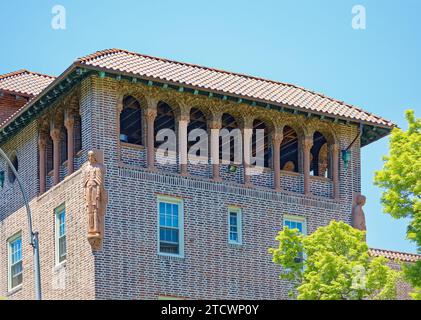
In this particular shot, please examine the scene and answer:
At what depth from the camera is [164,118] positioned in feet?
185

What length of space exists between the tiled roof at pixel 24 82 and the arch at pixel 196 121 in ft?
27.9

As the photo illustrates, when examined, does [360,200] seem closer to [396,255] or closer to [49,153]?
[396,255]

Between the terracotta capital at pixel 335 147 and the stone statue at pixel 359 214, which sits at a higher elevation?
the terracotta capital at pixel 335 147

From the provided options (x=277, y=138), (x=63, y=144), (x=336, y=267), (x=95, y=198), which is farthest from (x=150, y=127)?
(x=336, y=267)

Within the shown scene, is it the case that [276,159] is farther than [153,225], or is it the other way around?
[276,159]

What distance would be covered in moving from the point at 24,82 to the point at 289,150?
38.0ft

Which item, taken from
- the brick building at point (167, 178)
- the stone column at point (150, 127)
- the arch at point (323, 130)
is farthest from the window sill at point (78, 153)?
the arch at point (323, 130)

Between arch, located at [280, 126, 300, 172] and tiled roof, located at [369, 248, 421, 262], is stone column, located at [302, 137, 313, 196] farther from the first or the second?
tiled roof, located at [369, 248, 421, 262]

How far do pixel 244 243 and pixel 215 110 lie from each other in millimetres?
4797

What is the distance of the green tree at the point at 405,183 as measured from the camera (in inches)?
1743

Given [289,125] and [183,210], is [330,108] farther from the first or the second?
[183,210]

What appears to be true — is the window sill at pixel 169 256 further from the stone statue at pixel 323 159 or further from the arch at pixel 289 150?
the stone statue at pixel 323 159

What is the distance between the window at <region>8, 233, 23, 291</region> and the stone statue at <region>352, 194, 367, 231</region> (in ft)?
40.2

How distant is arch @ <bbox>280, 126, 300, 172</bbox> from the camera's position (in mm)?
58375
